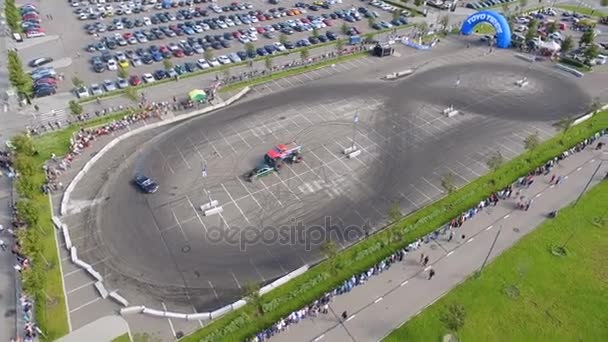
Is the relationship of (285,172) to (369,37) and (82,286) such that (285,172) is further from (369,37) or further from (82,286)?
(369,37)

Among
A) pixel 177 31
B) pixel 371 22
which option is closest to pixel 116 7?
pixel 177 31

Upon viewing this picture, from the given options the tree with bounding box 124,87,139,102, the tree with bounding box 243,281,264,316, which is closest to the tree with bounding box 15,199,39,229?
the tree with bounding box 243,281,264,316

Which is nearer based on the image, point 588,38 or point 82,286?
point 82,286

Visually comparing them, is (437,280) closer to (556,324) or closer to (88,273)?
(556,324)

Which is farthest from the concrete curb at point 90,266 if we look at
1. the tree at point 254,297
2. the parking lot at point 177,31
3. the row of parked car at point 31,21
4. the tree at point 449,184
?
the row of parked car at point 31,21

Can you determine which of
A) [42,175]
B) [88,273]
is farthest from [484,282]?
[42,175]

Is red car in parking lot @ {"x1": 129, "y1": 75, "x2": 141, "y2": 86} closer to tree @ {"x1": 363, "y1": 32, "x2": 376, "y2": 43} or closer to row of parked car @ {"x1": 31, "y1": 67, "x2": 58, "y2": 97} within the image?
row of parked car @ {"x1": 31, "y1": 67, "x2": 58, "y2": 97}

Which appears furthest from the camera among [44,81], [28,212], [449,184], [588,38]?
[588,38]
